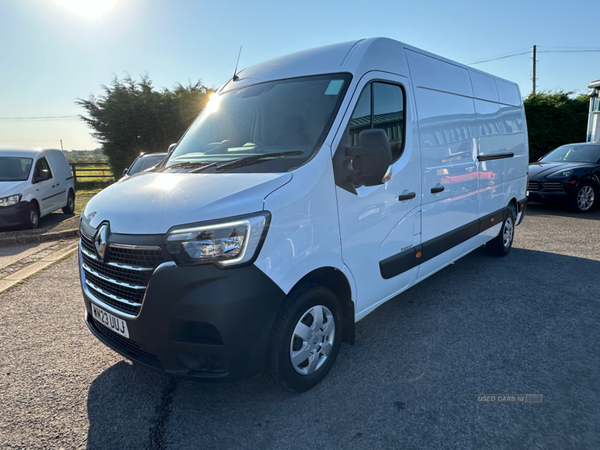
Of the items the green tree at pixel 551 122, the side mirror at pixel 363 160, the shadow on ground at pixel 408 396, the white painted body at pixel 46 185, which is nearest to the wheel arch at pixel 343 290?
the shadow on ground at pixel 408 396

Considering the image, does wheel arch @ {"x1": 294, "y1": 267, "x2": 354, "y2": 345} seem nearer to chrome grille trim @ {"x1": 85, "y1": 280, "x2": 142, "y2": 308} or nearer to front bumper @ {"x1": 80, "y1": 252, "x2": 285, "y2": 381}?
front bumper @ {"x1": 80, "y1": 252, "x2": 285, "y2": 381}

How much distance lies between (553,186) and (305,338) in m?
9.41

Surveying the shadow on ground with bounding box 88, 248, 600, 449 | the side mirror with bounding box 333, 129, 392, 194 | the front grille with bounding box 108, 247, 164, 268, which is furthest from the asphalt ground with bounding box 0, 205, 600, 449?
the side mirror with bounding box 333, 129, 392, 194

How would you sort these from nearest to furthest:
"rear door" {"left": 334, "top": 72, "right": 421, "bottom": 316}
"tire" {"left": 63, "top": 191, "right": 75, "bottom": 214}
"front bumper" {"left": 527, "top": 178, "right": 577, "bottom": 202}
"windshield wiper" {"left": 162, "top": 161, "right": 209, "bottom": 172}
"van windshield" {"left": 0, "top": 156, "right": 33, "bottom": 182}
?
1. "rear door" {"left": 334, "top": 72, "right": 421, "bottom": 316}
2. "windshield wiper" {"left": 162, "top": 161, "right": 209, "bottom": 172}
3. "van windshield" {"left": 0, "top": 156, "right": 33, "bottom": 182}
4. "front bumper" {"left": 527, "top": 178, "right": 577, "bottom": 202}
5. "tire" {"left": 63, "top": 191, "right": 75, "bottom": 214}

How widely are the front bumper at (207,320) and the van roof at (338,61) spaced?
171 centimetres

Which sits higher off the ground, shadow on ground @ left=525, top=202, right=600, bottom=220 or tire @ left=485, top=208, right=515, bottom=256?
tire @ left=485, top=208, right=515, bottom=256

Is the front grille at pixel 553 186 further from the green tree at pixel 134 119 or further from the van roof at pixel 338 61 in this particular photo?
the green tree at pixel 134 119

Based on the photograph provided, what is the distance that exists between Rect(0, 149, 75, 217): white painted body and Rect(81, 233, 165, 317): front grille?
7663 mm

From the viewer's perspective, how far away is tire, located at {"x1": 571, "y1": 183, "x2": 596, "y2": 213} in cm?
954

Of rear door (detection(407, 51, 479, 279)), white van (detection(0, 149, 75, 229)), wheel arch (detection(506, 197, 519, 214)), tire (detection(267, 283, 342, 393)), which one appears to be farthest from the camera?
white van (detection(0, 149, 75, 229))

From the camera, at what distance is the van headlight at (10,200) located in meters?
8.45

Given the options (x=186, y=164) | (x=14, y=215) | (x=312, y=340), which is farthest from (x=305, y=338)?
(x=14, y=215)

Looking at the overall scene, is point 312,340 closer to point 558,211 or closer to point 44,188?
point 44,188

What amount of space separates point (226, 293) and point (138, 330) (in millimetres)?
625
